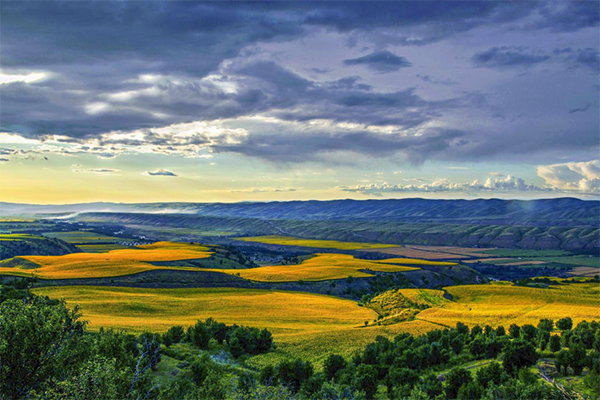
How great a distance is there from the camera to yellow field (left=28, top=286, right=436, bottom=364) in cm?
5309

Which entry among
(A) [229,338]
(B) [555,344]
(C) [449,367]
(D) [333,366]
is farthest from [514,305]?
(A) [229,338]

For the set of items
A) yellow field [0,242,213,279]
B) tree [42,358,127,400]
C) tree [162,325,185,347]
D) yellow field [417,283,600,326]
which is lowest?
yellow field [417,283,600,326]

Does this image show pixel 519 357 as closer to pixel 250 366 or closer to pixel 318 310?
pixel 250 366

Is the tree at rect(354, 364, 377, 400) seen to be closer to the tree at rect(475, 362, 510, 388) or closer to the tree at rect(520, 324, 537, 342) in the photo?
the tree at rect(475, 362, 510, 388)

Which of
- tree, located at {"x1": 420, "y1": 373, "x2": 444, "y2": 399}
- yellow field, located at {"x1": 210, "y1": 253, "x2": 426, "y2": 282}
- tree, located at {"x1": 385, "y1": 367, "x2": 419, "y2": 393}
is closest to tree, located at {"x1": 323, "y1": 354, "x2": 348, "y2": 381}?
tree, located at {"x1": 385, "y1": 367, "x2": 419, "y2": 393}

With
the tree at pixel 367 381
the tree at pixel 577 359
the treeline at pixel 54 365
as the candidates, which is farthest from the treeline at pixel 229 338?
the tree at pixel 577 359

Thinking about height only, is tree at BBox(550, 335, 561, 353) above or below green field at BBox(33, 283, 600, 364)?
above

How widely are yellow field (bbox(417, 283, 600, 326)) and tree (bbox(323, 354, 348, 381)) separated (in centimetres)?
2608

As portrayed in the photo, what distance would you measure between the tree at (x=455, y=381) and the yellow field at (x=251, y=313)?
14.6 metres

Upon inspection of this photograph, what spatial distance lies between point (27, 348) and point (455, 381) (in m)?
30.9

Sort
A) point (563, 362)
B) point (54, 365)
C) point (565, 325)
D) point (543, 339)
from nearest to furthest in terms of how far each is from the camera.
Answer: point (54, 365), point (563, 362), point (543, 339), point (565, 325)

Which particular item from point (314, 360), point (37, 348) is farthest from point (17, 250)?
point (37, 348)

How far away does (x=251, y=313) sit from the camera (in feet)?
239

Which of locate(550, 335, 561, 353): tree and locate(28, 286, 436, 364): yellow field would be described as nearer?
locate(550, 335, 561, 353): tree
